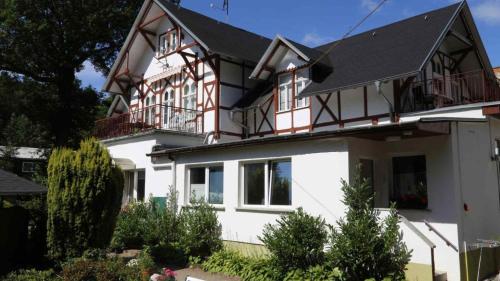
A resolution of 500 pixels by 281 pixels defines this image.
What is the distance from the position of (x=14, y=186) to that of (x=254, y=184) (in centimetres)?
585

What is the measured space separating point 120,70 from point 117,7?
303 inches

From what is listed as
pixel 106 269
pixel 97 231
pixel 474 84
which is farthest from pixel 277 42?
pixel 106 269

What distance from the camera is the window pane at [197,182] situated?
13375 millimetres

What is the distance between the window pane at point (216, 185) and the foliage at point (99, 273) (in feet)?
14.5

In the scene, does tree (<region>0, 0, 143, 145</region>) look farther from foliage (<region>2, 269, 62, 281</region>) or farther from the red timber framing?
foliage (<region>2, 269, 62, 281</region>)

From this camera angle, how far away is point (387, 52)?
16.1m

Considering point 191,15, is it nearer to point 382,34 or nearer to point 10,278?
point 382,34

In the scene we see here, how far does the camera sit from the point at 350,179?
30.5 feet

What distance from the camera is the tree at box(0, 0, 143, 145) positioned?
90.2 feet

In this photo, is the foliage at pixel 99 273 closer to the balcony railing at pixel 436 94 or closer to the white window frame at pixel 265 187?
the white window frame at pixel 265 187

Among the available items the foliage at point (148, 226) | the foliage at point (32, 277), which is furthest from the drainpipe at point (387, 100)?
the foliage at point (32, 277)

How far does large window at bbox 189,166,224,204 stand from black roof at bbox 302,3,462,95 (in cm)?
532

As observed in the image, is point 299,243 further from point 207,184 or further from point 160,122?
point 160,122

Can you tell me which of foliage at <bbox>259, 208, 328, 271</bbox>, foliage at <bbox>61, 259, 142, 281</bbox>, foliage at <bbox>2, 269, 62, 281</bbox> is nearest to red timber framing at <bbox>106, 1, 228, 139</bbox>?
foliage at <bbox>259, 208, 328, 271</bbox>
